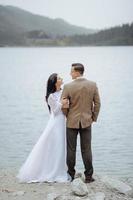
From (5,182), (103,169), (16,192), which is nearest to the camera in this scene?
(16,192)

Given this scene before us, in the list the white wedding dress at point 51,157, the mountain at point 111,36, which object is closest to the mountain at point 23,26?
the mountain at point 111,36

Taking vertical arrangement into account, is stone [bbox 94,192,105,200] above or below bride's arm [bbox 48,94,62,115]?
below

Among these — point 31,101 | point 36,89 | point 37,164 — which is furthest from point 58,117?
point 36,89

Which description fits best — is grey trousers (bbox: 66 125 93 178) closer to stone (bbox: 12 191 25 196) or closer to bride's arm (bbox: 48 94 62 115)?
bride's arm (bbox: 48 94 62 115)

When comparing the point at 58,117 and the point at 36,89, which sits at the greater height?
the point at 58,117

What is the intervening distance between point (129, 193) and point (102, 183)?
41cm

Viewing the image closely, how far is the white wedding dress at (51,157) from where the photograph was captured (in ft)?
25.2

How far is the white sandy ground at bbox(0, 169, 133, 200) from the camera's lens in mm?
7180

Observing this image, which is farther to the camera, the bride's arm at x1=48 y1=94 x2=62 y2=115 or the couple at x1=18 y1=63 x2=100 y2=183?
the bride's arm at x1=48 y1=94 x2=62 y2=115

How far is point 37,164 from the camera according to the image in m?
7.75

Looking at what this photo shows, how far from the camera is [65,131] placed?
7.73 meters

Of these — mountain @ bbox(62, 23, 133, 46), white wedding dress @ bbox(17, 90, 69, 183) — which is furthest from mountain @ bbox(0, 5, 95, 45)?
white wedding dress @ bbox(17, 90, 69, 183)

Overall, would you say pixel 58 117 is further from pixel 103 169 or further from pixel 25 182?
pixel 103 169

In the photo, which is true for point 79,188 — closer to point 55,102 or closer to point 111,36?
point 55,102
